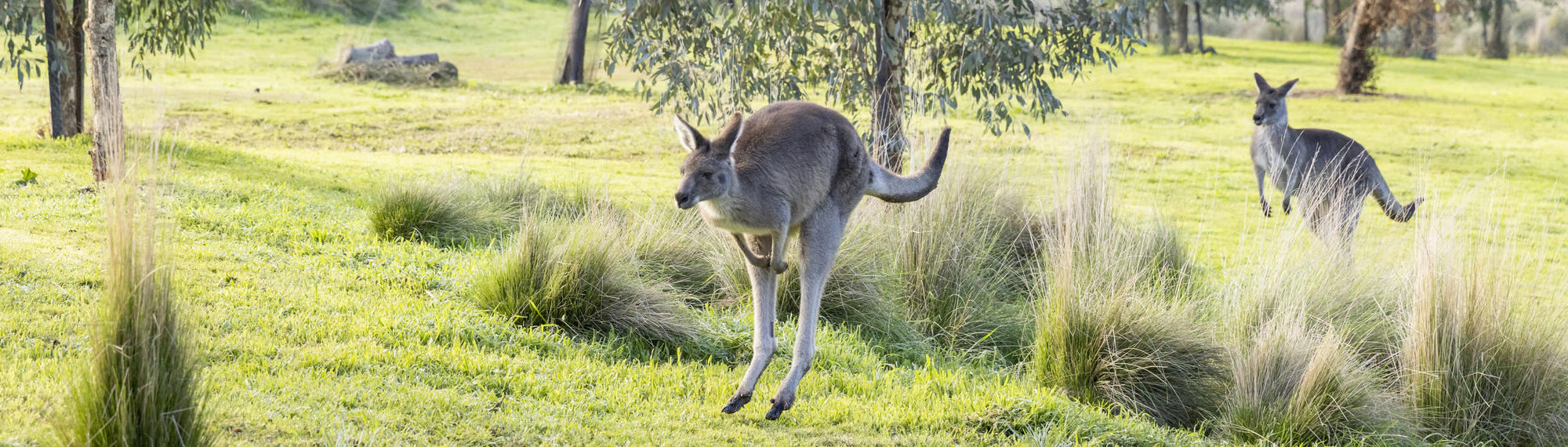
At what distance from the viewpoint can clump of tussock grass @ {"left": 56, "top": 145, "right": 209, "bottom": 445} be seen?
11.1 ft

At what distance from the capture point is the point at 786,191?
15.1 feet

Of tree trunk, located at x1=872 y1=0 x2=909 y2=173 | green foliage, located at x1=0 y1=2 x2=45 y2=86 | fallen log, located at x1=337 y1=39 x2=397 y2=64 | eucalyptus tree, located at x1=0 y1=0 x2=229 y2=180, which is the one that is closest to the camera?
tree trunk, located at x1=872 y1=0 x2=909 y2=173

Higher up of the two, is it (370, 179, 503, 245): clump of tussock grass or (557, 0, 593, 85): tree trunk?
(557, 0, 593, 85): tree trunk

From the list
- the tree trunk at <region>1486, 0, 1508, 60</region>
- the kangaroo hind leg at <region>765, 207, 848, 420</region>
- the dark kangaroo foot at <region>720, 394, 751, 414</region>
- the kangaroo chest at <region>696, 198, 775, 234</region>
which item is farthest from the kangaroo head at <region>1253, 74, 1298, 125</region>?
the tree trunk at <region>1486, 0, 1508, 60</region>

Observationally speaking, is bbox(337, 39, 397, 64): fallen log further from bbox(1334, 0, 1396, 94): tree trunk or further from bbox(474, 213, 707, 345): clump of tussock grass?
bbox(1334, 0, 1396, 94): tree trunk

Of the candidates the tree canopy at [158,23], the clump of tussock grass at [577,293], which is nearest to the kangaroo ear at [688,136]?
the clump of tussock grass at [577,293]

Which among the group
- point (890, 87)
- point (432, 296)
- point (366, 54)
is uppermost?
point (366, 54)

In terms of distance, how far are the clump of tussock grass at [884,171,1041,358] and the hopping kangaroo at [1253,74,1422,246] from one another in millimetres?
2298

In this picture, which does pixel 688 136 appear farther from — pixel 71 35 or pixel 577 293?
pixel 71 35

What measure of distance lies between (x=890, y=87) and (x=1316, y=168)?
3721 mm

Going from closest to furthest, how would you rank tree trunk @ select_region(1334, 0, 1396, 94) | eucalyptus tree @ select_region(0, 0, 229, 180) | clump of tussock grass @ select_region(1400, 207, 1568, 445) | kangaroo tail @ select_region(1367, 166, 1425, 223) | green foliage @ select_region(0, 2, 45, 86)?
clump of tussock grass @ select_region(1400, 207, 1568, 445)
kangaroo tail @ select_region(1367, 166, 1425, 223)
green foliage @ select_region(0, 2, 45, 86)
eucalyptus tree @ select_region(0, 0, 229, 180)
tree trunk @ select_region(1334, 0, 1396, 94)

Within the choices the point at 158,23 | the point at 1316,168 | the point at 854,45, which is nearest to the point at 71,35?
the point at 158,23

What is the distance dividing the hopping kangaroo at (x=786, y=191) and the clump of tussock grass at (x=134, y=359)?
1.73 metres

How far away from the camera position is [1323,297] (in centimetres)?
709
